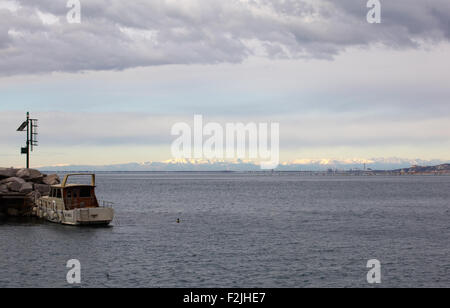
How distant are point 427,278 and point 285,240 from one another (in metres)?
19.7

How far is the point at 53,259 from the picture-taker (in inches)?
1690

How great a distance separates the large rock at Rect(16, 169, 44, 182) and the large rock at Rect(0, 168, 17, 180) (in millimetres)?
780

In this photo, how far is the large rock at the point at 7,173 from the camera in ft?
261

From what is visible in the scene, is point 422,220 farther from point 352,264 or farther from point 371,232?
point 352,264

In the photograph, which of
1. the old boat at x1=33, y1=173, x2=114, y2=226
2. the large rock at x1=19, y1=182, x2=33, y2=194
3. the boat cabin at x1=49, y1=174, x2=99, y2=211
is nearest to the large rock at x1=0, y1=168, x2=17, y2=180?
the large rock at x1=19, y1=182, x2=33, y2=194

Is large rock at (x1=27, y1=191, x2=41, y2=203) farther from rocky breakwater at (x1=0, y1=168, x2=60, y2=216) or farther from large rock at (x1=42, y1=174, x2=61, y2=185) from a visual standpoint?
large rock at (x1=42, y1=174, x2=61, y2=185)

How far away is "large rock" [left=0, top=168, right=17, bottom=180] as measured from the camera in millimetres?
79419

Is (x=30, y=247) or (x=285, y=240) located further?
(x=285, y=240)

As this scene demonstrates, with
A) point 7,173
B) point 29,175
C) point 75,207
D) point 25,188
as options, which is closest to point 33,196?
point 25,188

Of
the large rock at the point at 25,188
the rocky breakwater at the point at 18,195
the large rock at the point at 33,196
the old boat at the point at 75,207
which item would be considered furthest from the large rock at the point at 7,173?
the old boat at the point at 75,207
